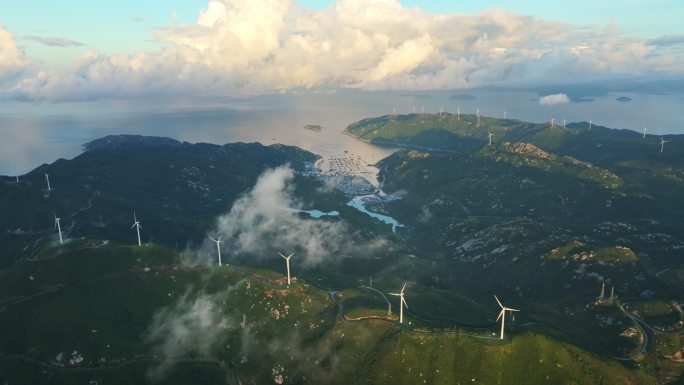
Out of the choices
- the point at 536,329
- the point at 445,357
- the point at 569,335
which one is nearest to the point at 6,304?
the point at 445,357

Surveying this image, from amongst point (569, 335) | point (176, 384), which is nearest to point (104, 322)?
point (176, 384)

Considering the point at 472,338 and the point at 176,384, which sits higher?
the point at 472,338

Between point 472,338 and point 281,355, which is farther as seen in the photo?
point 281,355

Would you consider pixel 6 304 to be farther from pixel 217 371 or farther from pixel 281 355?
pixel 281 355

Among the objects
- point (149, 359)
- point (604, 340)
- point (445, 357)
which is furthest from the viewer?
point (604, 340)

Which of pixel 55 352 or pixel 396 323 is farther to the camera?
pixel 396 323

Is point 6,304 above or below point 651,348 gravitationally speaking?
above

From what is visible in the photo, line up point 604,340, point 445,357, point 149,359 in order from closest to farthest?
point 445,357 < point 149,359 < point 604,340

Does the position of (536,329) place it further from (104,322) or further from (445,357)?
(104,322)
